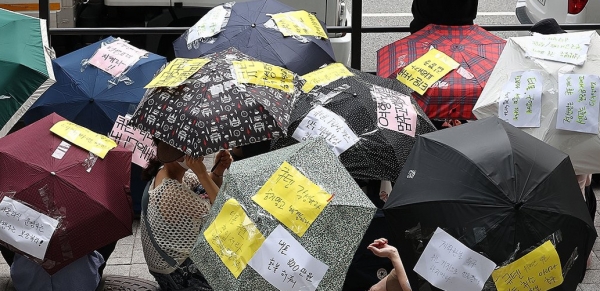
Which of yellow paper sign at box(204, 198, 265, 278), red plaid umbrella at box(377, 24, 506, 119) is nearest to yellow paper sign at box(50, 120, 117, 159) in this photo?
yellow paper sign at box(204, 198, 265, 278)

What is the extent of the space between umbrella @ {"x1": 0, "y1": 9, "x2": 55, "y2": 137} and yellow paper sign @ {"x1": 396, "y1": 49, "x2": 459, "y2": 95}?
2.07 meters

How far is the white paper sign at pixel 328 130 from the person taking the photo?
520cm

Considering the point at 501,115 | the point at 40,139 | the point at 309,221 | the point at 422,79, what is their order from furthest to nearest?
the point at 422,79 → the point at 501,115 → the point at 40,139 → the point at 309,221

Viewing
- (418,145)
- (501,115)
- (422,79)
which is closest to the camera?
→ (418,145)

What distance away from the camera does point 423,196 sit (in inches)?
176

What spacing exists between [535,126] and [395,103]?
2.54 feet

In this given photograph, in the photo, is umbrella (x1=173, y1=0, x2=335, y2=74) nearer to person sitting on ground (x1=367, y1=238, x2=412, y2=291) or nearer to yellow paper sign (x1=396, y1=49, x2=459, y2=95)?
yellow paper sign (x1=396, y1=49, x2=459, y2=95)

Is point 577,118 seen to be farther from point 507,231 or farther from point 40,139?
point 40,139

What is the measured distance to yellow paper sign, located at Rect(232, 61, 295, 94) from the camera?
527 cm

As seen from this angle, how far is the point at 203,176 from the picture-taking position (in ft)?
16.8

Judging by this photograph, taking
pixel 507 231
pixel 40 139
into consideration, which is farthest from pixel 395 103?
pixel 40 139

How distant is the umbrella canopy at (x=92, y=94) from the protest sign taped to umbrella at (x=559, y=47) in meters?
2.27

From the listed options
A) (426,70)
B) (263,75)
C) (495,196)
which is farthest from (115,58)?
(495,196)

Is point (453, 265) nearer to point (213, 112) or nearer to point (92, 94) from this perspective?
point (213, 112)
